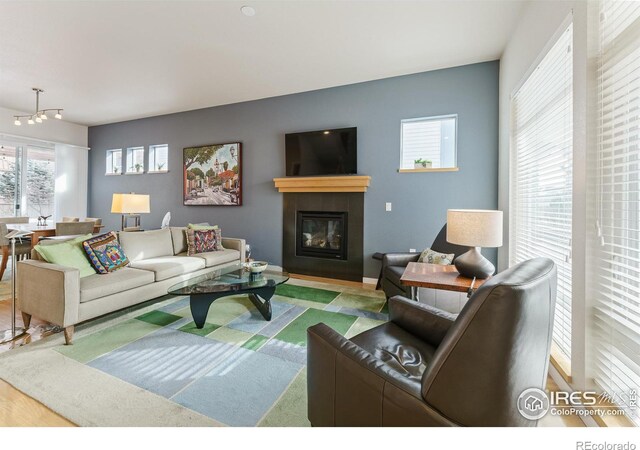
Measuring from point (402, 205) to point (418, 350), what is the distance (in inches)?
103

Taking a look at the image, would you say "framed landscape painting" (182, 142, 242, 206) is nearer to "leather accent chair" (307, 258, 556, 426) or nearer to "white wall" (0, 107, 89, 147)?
"white wall" (0, 107, 89, 147)

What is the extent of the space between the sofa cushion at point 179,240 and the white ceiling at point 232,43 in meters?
2.15

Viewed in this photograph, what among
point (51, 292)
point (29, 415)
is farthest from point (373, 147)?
point (29, 415)

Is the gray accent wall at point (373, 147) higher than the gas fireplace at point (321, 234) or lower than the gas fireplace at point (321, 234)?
higher

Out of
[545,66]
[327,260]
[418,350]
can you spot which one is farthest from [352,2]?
[327,260]

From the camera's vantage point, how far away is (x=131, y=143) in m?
5.89

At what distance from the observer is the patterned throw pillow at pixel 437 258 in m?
2.79

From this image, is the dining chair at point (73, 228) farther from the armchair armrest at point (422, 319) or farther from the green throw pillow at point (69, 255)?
the armchair armrest at point (422, 319)

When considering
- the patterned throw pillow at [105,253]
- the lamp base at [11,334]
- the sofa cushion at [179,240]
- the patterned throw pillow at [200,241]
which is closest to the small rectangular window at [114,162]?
the sofa cushion at [179,240]

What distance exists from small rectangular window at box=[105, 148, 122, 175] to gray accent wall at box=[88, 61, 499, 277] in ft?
4.04

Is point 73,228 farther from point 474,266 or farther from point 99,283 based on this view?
point 474,266

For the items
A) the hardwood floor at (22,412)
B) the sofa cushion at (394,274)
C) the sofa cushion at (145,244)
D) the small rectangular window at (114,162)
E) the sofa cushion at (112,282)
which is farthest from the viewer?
the small rectangular window at (114,162)

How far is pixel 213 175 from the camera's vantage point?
503 centimetres

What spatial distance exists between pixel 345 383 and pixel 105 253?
2845mm
